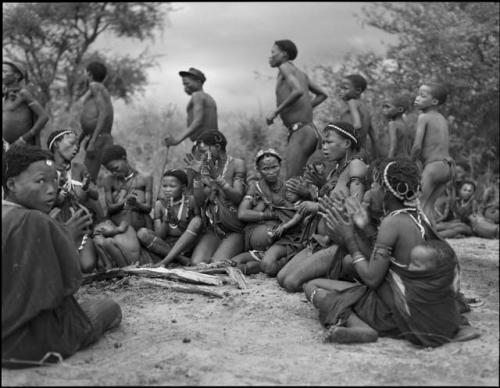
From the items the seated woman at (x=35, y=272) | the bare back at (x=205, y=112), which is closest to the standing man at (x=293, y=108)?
the bare back at (x=205, y=112)

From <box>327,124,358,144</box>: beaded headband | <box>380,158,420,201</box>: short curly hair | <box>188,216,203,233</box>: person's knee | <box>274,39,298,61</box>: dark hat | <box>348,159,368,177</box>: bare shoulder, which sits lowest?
<box>188,216,203,233</box>: person's knee

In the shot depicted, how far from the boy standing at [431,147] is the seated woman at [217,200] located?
6.60 ft

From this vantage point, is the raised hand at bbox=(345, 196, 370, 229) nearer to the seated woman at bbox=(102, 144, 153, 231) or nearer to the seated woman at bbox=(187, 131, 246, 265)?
the seated woman at bbox=(187, 131, 246, 265)

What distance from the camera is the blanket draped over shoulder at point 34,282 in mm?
4176

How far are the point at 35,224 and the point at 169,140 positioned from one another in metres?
4.85

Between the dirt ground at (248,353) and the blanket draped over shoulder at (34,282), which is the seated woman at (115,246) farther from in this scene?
the blanket draped over shoulder at (34,282)

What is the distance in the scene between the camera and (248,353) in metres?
4.65

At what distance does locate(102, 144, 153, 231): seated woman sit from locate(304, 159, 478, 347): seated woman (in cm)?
304

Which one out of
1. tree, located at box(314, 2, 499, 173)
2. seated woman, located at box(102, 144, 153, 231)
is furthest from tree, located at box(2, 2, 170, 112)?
seated woman, located at box(102, 144, 153, 231)

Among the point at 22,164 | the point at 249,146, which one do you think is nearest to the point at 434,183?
the point at 22,164

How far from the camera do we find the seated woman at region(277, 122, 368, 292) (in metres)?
6.11

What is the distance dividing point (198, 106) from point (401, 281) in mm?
5009

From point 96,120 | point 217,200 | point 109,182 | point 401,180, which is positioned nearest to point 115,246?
point 109,182

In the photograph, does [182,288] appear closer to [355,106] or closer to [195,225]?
[195,225]
